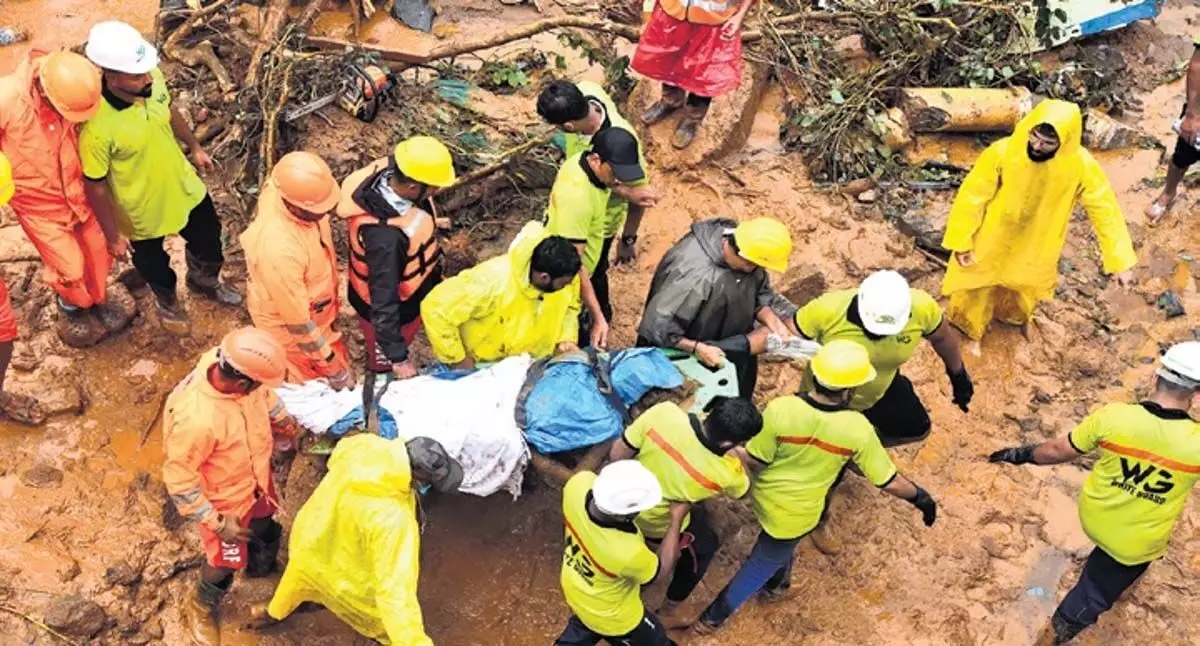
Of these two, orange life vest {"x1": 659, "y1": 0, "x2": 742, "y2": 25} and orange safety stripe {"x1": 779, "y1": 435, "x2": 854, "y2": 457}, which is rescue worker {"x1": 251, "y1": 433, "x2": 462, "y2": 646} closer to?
orange safety stripe {"x1": 779, "y1": 435, "x2": 854, "y2": 457}

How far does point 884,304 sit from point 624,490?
1467mm

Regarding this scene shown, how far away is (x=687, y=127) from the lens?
6.60 m

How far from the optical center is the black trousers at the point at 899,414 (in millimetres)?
4871

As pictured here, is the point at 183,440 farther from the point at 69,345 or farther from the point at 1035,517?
the point at 1035,517

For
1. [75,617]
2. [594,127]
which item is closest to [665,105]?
[594,127]

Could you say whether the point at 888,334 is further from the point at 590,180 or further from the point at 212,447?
the point at 212,447

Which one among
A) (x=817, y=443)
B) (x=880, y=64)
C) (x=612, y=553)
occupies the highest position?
(x=817, y=443)

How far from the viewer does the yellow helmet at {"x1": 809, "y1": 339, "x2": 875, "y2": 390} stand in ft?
13.0

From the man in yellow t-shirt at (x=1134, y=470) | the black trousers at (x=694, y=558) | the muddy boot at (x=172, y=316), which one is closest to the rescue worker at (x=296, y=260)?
the muddy boot at (x=172, y=316)

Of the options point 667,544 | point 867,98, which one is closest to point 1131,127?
point 867,98

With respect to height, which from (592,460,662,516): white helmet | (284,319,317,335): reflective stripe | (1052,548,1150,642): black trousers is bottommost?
(1052,548,1150,642): black trousers

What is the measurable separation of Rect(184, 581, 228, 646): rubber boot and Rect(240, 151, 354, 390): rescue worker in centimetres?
93

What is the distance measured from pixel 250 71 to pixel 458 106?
125 centimetres

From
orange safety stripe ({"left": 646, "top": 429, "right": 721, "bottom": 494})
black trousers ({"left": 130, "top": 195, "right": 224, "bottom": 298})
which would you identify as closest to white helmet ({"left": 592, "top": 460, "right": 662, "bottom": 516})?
orange safety stripe ({"left": 646, "top": 429, "right": 721, "bottom": 494})
